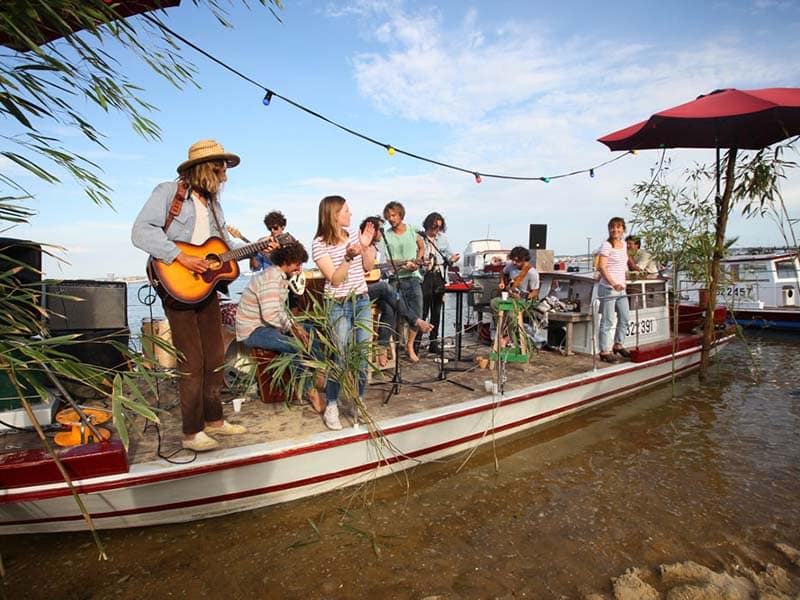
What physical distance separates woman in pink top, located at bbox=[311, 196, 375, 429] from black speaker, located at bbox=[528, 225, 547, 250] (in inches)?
193

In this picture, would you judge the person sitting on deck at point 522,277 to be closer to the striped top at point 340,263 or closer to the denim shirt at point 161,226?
the striped top at point 340,263

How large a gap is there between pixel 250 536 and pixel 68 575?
1.08 meters

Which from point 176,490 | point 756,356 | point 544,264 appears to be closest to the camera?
point 176,490

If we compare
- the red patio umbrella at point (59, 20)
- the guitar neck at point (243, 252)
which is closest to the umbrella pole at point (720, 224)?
the guitar neck at point (243, 252)

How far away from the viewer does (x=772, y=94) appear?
576 centimetres

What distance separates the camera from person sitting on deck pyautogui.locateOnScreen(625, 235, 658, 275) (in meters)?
7.53

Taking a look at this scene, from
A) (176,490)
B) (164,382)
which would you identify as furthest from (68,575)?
(164,382)

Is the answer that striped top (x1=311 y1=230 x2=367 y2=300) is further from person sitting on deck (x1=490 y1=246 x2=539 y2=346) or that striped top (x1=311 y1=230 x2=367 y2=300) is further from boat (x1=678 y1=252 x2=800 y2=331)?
boat (x1=678 y1=252 x2=800 y2=331)

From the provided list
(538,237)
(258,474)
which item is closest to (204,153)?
(258,474)

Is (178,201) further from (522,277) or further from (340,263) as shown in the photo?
(522,277)

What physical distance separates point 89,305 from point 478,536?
430 centimetres

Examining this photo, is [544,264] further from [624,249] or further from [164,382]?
[164,382]

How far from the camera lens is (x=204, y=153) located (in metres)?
3.16

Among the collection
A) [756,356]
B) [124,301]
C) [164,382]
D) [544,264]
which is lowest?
[756,356]
